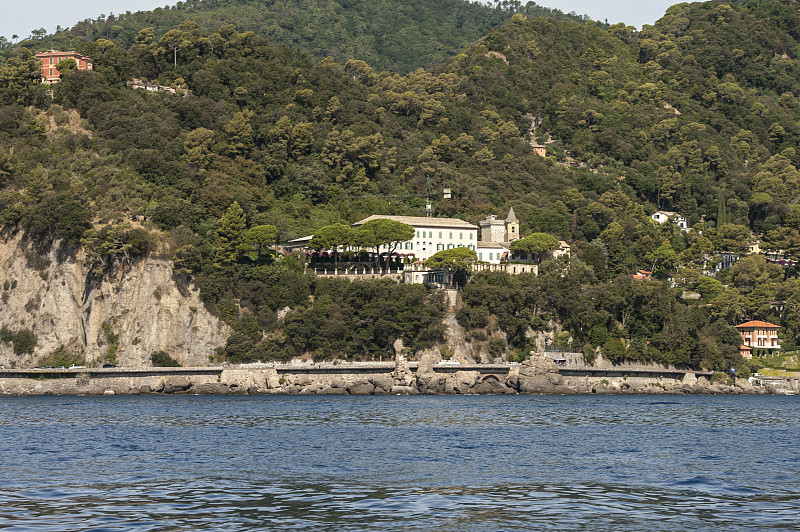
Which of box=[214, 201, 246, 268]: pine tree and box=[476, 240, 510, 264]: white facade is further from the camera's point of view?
box=[476, 240, 510, 264]: white facade

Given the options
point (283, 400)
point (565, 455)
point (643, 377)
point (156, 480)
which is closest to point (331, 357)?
point (283, 400)

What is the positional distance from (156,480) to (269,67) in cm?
10164

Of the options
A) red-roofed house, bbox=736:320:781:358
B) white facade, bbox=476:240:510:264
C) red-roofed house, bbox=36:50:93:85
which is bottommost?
red-roofed house, bbox=736:320:781:358

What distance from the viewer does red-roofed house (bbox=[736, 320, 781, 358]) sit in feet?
319

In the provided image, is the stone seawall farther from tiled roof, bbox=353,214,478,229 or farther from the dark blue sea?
tiled roof, bbox=353,214,478,229

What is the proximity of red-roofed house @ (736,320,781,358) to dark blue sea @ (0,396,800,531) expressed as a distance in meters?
37.3

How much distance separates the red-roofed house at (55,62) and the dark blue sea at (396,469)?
62571mm

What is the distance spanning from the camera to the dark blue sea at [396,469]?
24875 millimetres

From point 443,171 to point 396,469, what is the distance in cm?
8681

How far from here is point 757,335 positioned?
320ft

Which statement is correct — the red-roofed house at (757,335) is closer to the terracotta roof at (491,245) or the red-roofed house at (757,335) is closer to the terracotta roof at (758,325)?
the terracotta roof at (758,325)

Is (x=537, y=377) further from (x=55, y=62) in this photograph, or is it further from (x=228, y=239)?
(x=55, y=62)

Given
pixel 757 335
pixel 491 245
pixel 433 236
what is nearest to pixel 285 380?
pixel 433 236

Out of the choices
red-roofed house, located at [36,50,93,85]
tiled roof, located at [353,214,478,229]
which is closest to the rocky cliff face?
tiled roof, located at [353,214,478,229]
